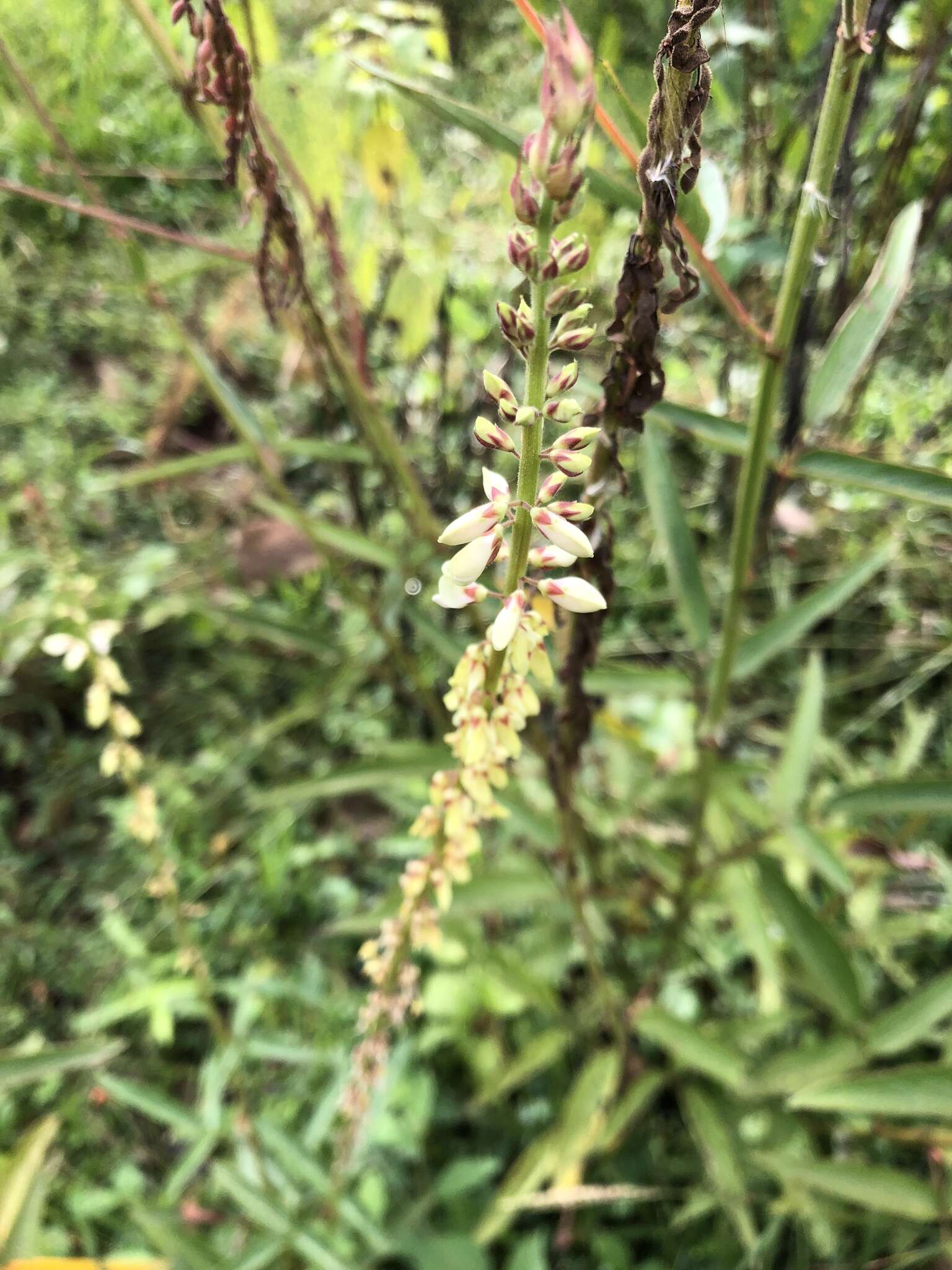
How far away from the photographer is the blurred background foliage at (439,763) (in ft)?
2.27

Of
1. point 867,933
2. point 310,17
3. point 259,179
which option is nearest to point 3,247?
point 310,17

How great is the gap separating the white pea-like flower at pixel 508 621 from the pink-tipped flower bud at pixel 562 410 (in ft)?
0.17

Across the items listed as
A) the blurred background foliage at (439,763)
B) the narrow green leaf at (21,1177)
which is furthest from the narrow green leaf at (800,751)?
the narrow green leaf at (21,1177)

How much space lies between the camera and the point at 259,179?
0.46 m

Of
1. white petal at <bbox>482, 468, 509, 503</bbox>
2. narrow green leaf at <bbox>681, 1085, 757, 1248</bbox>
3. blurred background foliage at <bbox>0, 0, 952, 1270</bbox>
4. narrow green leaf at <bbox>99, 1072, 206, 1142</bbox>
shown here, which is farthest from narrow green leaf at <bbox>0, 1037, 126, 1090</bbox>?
white petal at <bbox>482, 468, 509, 503</bbox>

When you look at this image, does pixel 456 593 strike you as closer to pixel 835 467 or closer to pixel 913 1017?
pixel 835 467

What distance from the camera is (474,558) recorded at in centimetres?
26

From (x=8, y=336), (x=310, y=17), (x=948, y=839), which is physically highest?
(x=310, y=17)

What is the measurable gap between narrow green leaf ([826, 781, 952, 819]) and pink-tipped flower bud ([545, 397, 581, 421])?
1.52 ft

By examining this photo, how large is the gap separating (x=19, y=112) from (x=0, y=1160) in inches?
77.7

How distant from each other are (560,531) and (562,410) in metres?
0.04

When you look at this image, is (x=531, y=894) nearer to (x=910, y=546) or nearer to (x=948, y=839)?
(x=948, y=839)

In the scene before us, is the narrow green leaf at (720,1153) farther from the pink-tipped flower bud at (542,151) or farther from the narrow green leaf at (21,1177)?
the pink-tipped flower bud at (542,151)

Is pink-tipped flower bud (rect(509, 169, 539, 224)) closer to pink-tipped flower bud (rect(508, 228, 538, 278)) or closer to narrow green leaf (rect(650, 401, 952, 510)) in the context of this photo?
pink-tipped flower bud (rect(508, 228, 538, 278))
